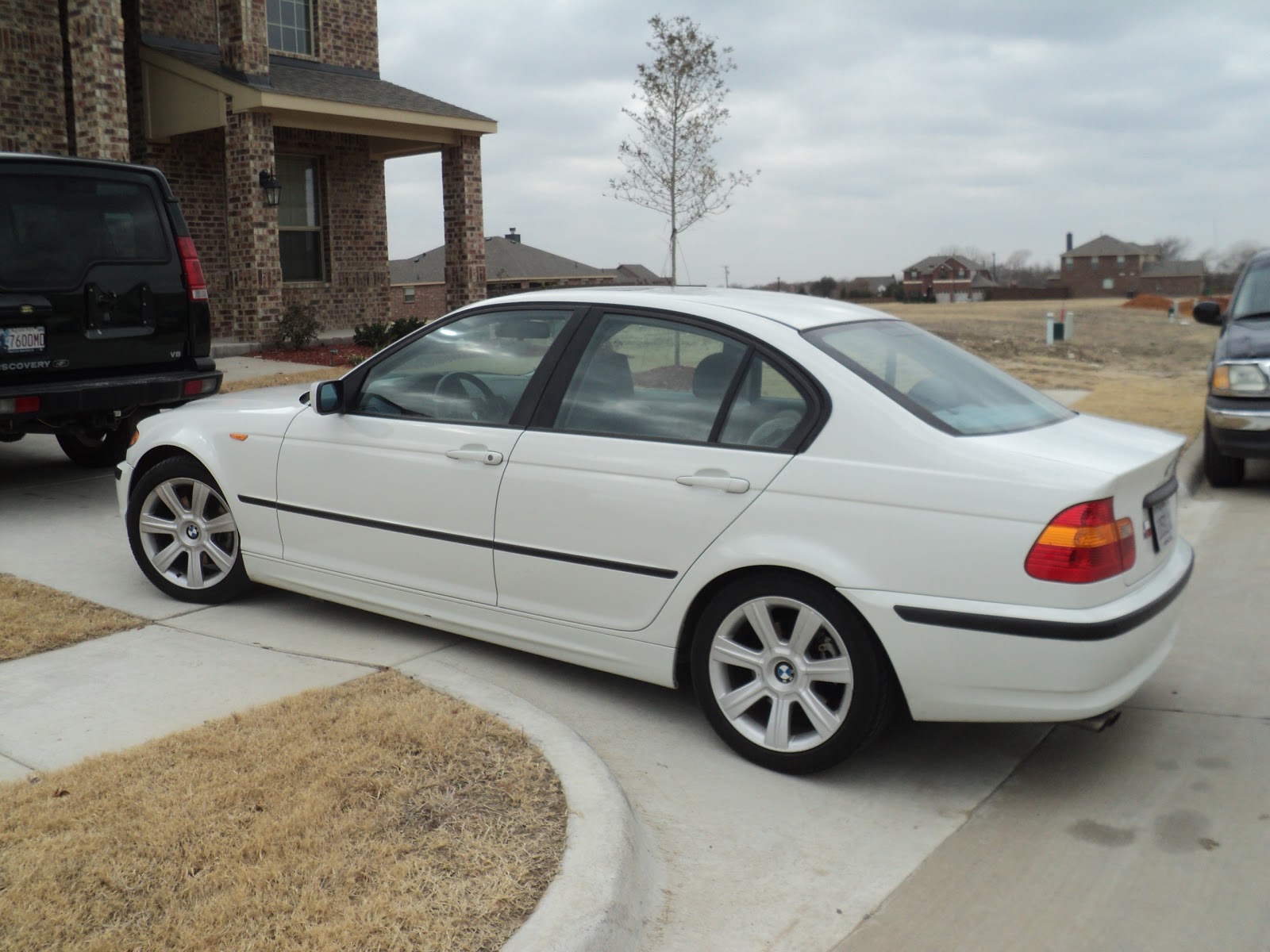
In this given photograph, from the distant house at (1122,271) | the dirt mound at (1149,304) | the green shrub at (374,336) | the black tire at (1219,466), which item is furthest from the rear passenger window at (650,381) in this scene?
the distant house at (1122,271)

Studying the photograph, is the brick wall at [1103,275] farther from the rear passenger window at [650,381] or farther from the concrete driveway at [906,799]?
the rear passenger window at [650,381]

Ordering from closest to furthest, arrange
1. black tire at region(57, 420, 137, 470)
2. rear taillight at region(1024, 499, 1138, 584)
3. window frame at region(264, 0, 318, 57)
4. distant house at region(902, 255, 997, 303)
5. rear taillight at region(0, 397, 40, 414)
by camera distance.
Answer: rear taillight at region(1024, 499, 1138, 584)
rear taillight at region(0, 397, 40, 414)
black tire at region(57, 420, 137, 470)
window frame at region(264, 0, 318, 57)
distant house at region(902, 255, 997, 303)

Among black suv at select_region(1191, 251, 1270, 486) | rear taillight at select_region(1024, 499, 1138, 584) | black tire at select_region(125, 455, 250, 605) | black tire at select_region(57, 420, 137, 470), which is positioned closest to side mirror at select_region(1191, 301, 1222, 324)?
black suv at select_region(1191, 251, 1270, 486)

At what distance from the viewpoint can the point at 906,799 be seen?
3.93 meters

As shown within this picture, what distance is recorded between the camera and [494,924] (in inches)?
115

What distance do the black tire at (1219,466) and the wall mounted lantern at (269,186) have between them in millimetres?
12287

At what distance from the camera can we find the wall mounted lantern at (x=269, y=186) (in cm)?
1608

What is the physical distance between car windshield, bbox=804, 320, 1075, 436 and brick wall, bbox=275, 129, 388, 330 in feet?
50.6

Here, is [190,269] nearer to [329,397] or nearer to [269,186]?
[329,397]

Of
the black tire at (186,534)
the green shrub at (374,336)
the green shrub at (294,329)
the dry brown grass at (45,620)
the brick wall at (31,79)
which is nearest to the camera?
the dry brown grass at (45,620)

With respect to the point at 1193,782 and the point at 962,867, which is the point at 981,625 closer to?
the point at 962,867

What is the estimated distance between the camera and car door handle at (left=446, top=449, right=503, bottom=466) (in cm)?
459

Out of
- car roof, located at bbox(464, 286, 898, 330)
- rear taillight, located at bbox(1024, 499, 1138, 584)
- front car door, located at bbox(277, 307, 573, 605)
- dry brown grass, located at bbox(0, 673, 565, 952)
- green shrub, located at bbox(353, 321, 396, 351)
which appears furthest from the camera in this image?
green shrub, located at bbox(353, 321, 396, 351)

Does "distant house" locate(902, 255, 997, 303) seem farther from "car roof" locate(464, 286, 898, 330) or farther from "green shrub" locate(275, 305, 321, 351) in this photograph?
"car roof" locate(464, 286, 898, 330)
